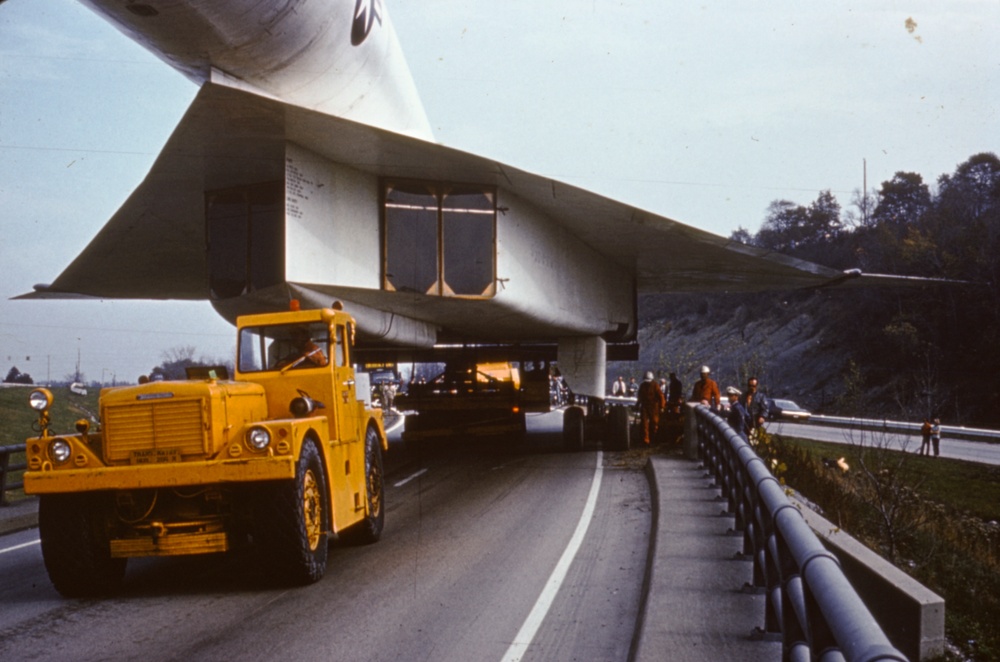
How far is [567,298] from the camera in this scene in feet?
80.6

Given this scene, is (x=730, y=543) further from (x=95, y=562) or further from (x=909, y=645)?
(x=95, y=562)

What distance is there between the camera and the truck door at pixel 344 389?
9.98m

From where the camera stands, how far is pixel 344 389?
10.2m

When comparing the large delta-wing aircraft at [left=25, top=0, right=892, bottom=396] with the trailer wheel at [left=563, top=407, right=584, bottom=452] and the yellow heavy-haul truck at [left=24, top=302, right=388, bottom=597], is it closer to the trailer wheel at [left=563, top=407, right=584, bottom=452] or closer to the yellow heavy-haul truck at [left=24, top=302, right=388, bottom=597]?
the trailer wheel at [left=563, top=407, right=584, bottom=452]

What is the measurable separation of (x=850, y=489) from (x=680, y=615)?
563 inches

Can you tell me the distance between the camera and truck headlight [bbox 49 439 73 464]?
8562 mm

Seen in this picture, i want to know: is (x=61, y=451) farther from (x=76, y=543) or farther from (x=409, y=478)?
(x=409, y=478)

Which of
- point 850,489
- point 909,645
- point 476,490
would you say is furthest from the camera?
point 850,489

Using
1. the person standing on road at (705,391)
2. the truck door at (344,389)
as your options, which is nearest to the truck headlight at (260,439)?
the truck door at (344,389)

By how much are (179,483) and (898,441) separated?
35923mm

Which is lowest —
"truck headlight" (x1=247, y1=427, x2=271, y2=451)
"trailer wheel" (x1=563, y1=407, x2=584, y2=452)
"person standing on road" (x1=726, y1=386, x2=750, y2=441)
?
"trailer wheel" (x1=563, y1=407, x2=584, y2=452)

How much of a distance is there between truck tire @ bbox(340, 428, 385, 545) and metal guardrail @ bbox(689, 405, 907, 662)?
12.9ft

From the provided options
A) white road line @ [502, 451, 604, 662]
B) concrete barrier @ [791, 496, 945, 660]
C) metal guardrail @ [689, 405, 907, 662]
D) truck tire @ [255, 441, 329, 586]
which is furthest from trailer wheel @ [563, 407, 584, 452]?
concrete barrier @ [791, 496, 945, 660]

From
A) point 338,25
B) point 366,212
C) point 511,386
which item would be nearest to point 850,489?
point 511,386
